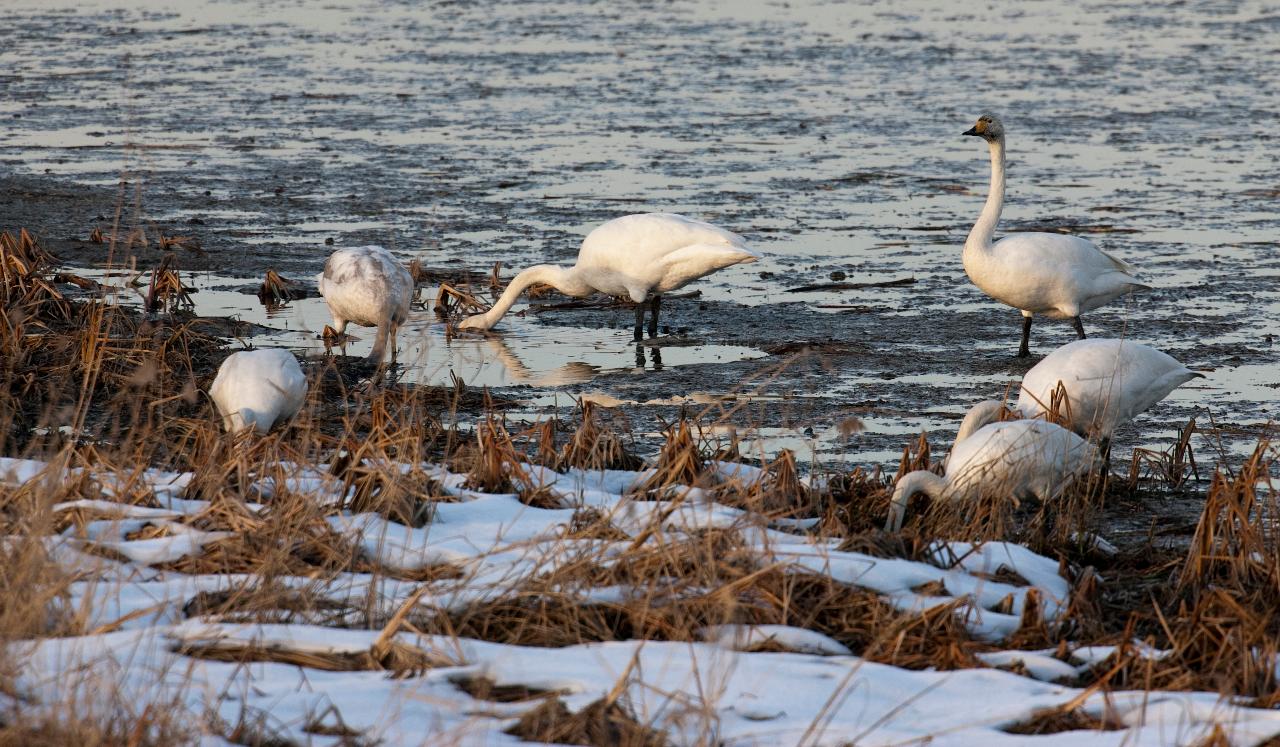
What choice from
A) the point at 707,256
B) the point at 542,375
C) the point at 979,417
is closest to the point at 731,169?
the point at 707,256

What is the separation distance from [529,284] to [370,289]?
133cm

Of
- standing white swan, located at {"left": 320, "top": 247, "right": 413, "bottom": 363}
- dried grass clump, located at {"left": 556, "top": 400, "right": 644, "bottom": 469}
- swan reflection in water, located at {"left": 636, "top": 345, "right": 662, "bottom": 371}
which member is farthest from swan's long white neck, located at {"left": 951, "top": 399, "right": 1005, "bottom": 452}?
A: standing white swan, located at {"left": 320, "top": 247, "right": 413, "bottom": 363}

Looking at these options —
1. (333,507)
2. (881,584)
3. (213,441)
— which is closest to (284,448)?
(213,441)

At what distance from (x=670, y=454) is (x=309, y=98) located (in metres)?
13.7

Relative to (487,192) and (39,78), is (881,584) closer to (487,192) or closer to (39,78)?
(487,192)

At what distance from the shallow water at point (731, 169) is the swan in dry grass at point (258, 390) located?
648mm

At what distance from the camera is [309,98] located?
19016 mm

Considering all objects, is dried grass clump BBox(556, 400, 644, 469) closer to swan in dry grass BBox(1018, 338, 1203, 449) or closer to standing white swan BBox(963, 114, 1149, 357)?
swan in dry grass BBox(1018, 338, 1203, 449)

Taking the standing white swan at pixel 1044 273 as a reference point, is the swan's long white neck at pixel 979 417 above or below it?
below

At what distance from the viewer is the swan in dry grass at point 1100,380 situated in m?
6.98

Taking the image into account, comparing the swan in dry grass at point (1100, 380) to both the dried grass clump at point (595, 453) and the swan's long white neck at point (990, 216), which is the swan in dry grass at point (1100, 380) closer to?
the dried grass clump at point (595, 453)

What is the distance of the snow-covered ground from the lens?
12.7 ft

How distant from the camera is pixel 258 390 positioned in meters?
6.86

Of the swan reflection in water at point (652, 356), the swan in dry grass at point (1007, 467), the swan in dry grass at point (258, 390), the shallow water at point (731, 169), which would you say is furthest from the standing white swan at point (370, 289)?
the swan in dry grass at point (1007, 467)
